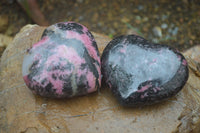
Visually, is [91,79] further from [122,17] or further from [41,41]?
[122,17]

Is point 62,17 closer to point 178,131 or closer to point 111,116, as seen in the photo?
point 111,116

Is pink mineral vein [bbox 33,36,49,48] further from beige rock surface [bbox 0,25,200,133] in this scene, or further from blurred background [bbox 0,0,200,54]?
blurred background [bbox 0,0,200,54]

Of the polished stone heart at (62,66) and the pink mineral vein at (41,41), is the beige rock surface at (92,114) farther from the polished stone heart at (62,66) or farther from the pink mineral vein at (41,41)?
the pink mineral vein at (41,41)

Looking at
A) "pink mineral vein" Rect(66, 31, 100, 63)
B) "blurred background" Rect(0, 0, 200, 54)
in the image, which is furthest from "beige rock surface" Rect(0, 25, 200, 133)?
"blurred background" Rect(0, 0, 200, 54)

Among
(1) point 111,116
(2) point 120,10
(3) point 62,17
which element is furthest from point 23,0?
(1) point 111,116

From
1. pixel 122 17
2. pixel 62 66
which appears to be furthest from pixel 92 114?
pixel 122 17
